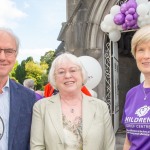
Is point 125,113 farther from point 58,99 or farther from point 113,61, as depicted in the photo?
point 113,61

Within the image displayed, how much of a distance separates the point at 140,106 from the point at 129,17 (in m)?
4.34

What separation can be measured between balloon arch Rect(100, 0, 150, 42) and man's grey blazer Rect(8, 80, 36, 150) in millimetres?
3998

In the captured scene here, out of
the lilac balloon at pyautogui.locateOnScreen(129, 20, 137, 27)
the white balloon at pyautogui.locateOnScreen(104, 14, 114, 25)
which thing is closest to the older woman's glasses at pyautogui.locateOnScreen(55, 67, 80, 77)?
the lilac balloon at pyautogui.locateOnScreen(129, 20, 137, 27)

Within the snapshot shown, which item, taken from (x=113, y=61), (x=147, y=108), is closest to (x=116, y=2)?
(x=113, y=61)

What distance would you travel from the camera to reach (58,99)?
278 cm

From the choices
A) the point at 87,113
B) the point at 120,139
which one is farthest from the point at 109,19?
the point at 87,113

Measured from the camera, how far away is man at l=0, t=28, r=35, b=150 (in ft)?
7.81

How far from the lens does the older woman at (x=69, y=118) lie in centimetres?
262

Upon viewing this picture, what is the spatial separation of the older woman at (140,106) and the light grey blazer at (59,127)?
0.33 metres

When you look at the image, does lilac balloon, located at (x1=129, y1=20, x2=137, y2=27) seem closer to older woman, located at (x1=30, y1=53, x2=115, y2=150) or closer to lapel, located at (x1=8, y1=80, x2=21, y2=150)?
older woman, located at (x1=30, y1=53, x2=115, y2=150)

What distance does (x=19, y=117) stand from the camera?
8.27 ft

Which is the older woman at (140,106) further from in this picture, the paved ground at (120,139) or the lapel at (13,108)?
the paved ground at (120,139)

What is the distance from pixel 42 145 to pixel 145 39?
3.61ft

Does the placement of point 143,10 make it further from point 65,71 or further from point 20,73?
point 20,73
